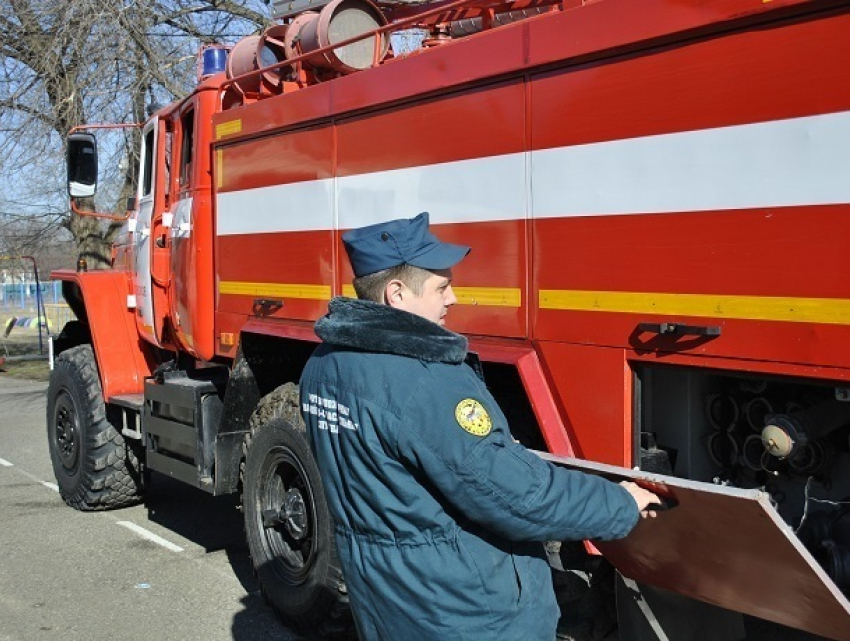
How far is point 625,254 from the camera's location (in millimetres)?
3127

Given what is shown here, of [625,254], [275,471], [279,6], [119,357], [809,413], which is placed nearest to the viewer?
[809,413]

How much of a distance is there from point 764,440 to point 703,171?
32.3 inches

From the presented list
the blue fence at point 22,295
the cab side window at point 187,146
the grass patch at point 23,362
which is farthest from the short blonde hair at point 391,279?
the blue fence at point 22,295

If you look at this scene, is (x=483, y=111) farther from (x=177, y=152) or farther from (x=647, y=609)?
(x=177, y=152)

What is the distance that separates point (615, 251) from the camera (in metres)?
3.16

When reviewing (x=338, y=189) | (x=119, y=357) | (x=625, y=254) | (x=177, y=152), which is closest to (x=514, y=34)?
(x=625, y=254)

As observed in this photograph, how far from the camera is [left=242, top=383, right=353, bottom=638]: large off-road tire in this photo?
14.5ft

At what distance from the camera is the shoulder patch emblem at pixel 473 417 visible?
215 cm

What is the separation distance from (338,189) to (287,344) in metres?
1.04

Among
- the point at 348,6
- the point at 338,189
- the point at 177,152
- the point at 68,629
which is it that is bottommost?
the point at 68,629

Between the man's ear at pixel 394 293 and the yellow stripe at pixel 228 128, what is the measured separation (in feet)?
10.1

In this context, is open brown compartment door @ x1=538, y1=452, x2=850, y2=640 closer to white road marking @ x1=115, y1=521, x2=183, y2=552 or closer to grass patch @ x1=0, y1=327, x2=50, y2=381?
white road marking @ x1=115, y1=521, x2=183, y2=552

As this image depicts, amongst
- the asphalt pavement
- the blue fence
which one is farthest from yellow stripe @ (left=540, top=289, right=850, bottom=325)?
the blue fence

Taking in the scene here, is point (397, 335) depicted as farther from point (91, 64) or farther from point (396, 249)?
point (91, 64)
